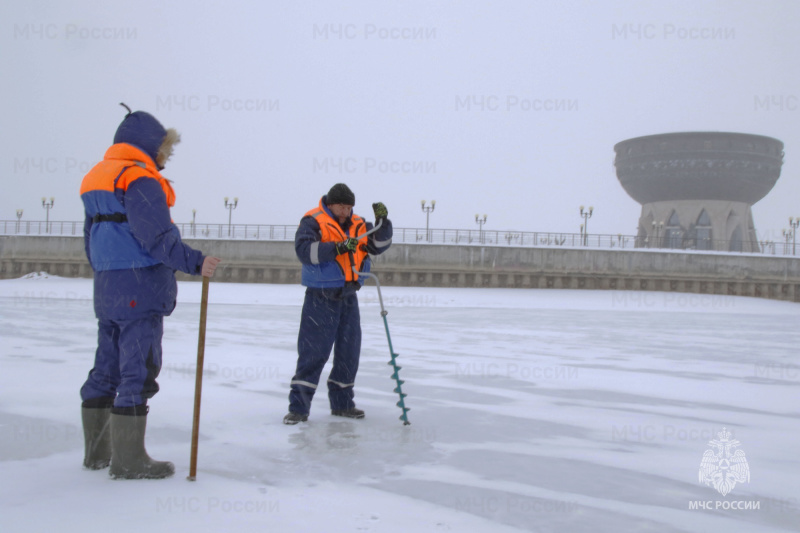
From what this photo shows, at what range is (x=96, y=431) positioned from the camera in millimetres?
3766

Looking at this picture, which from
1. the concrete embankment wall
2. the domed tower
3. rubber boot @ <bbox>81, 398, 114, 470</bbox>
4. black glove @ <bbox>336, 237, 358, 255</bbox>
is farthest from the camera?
the domed tower

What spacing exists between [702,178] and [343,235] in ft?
206

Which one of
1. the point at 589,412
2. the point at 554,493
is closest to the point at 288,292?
the point at 589,412

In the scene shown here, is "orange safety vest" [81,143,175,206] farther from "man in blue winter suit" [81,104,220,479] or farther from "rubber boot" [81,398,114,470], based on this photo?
"rubber boot" [81,398,114,470]

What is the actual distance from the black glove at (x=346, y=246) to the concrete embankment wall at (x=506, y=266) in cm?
2733

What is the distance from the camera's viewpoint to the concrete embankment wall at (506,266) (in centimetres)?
3281

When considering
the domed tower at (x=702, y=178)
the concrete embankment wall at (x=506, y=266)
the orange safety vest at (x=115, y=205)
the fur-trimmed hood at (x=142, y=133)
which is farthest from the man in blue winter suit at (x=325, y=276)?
the domed tower at (x=702, y=178)

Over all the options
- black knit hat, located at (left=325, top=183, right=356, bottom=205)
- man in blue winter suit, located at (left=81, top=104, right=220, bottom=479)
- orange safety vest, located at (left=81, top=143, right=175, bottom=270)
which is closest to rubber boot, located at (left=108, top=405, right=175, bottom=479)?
man in blue winter suit, located at (left=81, top=104, right=220, bottom=479)

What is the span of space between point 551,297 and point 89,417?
26473 millimetres

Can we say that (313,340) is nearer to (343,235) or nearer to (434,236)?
(343,235)

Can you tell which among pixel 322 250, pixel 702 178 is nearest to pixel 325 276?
pixel 322 250

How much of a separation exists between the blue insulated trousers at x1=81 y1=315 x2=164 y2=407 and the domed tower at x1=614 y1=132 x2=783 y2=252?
59.7 m

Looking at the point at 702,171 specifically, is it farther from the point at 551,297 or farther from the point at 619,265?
the point at 551,297

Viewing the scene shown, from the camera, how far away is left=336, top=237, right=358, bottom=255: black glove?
4738mm
